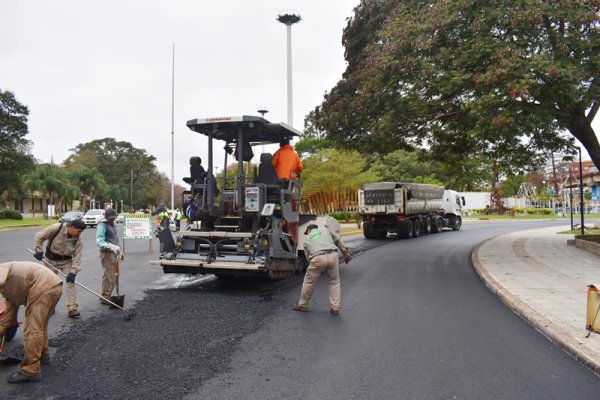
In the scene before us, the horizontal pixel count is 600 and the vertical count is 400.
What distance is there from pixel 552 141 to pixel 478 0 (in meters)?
8.59

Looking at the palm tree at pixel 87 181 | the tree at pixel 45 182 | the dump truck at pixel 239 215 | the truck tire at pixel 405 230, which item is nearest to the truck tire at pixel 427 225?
the truck tire at pixel 405 230

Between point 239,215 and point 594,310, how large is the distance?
593 centimetres

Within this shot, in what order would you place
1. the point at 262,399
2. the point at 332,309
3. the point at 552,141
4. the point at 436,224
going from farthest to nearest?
the point at 436,224 < the point at 552,141 < the point at 332,309 < the point at 262,399

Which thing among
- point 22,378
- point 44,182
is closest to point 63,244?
point 22,378

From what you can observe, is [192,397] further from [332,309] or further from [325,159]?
[325,159]

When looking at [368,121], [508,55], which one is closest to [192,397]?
[508,55]

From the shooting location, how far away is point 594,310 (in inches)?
233

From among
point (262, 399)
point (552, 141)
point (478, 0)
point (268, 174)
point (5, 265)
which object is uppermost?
point (478, 0)

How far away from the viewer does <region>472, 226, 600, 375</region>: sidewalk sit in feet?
19.6

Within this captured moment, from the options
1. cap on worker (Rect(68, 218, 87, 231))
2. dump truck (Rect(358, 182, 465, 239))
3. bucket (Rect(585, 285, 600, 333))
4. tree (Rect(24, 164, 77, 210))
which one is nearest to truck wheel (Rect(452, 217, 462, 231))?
dump truck (Rect(358, 182, 465, 239))

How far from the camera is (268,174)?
30.8 feet

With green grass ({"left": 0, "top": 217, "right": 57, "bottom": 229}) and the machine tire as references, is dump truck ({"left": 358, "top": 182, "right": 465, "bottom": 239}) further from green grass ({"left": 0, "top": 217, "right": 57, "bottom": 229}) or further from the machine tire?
green grass ({"left": 0, "top": 217, "right": 57, "bottom": 229})

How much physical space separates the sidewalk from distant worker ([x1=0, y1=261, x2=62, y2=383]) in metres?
5.49

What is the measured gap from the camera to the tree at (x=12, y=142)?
148ft
